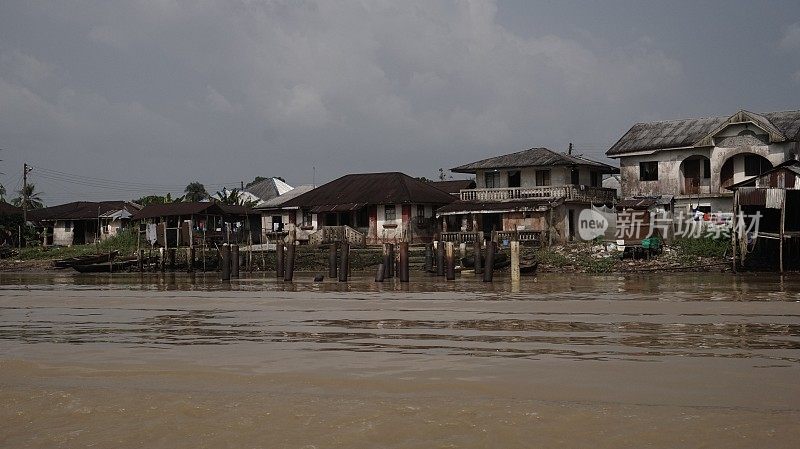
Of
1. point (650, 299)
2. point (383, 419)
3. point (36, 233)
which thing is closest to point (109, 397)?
point (383, 419)

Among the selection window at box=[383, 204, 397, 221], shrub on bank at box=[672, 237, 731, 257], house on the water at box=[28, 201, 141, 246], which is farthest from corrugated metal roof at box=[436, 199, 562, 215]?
house on the water at box=[28, 201, 141, 246]

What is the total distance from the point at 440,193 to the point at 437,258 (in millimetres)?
16232

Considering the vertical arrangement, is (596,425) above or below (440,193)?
below

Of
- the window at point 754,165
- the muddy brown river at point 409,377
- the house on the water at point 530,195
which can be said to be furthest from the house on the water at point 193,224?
the muddy brown river at point 409,377

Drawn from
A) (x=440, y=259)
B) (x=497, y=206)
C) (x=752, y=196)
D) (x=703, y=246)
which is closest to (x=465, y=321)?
(x=440, y=259)

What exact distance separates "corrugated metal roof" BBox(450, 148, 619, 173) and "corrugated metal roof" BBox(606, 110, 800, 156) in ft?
8.95

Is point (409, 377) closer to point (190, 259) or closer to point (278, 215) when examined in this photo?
point (190, 259)

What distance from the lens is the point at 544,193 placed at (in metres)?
50.3

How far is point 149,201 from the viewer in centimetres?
7250

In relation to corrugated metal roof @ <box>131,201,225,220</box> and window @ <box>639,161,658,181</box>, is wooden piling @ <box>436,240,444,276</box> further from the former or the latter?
corrugated metal roof @ <box>131,201,225,220</box>

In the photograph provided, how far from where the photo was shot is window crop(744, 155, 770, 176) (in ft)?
147

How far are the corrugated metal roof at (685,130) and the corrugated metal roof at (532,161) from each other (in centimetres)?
273

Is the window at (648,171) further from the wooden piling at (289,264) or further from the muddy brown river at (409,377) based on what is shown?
the muddy brown river at (409,377)

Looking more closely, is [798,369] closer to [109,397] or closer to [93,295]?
[109,397]
